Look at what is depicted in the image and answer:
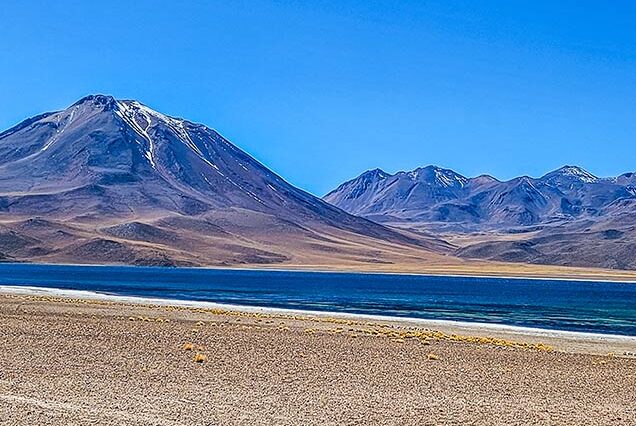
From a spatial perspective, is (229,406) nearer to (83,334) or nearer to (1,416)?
(1,416)

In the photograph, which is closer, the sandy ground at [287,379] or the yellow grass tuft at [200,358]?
the sandy ground at [287,379]

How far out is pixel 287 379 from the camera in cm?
2123

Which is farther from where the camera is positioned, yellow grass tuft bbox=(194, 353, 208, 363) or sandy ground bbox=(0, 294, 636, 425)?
yellow grass tuft bbox=(194, 353, 208, 363)

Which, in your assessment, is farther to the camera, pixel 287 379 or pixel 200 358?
pixel 200 358

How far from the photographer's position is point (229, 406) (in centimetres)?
1742

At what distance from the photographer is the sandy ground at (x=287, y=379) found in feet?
54.9

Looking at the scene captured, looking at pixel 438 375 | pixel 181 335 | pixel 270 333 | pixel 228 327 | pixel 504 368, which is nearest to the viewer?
pixel 438 375

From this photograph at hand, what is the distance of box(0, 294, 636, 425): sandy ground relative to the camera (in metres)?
16.7

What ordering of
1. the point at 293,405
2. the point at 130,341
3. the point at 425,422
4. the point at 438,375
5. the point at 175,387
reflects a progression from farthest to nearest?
1. the point at 130,341
2. the point at 438,375
3. the point at 175,387
4. the point at 293,405
5. the point at 425,422

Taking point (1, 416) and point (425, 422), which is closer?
point (1, 416)

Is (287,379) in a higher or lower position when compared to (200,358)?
lower

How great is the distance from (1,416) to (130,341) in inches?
497

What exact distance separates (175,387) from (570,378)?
11446 millimetres

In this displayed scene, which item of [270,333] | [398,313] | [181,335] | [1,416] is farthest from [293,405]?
[398,313]
